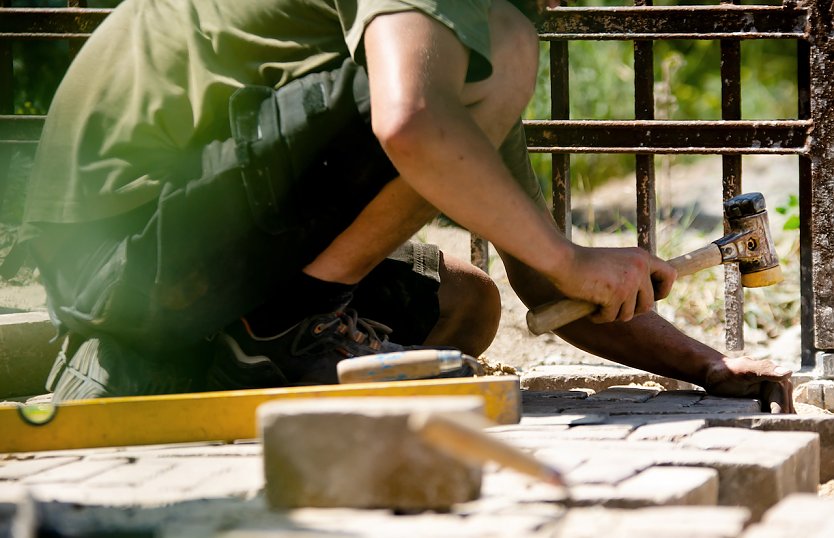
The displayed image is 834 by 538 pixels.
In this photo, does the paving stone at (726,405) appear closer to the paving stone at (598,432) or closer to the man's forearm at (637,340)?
the man's forearm at (637,340)

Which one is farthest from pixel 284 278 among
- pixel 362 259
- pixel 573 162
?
pixel 573 162

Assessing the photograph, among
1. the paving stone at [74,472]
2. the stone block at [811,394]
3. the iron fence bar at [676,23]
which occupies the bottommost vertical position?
the stone block at [811,394]

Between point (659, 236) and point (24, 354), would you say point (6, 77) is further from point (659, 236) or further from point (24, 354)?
point (659, 236)

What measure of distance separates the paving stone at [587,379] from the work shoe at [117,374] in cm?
131

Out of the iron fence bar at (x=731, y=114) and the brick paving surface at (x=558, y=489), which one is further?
the iron fence bar at (x=731, y=114)

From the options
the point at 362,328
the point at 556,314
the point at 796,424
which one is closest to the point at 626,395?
the point at 556,314

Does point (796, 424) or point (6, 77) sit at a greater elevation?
point (6, 77)

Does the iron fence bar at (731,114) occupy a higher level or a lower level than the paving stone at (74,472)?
higher

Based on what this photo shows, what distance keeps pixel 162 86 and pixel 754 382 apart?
5.73ft

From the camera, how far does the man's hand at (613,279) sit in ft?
9.06

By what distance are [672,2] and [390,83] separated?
23.4ft

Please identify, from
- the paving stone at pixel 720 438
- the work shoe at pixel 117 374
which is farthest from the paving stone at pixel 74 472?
the paving stone at pixel 720 438

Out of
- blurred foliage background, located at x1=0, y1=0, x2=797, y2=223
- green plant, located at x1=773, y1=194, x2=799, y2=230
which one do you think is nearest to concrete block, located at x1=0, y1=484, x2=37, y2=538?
blurred foliage background, located at x1=0, y1=0, x2=797, y2=223

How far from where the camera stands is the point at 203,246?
276 cm
